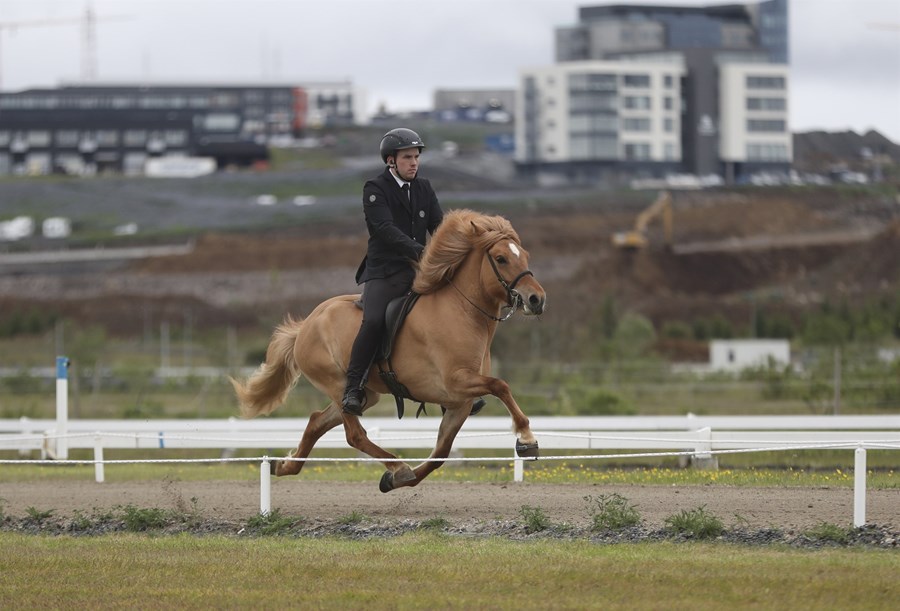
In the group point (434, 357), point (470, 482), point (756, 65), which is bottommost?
point (470, 482)

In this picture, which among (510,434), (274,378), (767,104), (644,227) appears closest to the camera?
→ (274,378)

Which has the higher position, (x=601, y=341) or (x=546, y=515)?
(x=546, y=515)

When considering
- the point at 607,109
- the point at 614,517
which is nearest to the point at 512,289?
the point at 614,517

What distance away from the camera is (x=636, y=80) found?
377 feet

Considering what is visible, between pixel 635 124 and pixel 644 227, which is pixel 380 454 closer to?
pixel 644 227

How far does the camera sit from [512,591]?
8797 millimetres

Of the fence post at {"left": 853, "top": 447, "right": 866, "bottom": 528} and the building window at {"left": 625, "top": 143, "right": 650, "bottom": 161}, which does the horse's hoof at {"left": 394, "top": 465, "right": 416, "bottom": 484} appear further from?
the building window at {"left": 625, "top": 143, "right": 650, "bottom": 161}

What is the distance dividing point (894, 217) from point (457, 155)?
169 ft

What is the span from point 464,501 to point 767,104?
102657 mm

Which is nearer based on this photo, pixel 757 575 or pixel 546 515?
pixel 757 575

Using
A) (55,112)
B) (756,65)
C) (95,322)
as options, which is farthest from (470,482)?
(55,112)

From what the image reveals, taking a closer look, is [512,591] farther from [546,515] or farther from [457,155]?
[457,155]

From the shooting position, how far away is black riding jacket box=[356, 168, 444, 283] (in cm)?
1203

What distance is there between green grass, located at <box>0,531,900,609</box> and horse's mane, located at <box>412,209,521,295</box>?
87.2 inches
